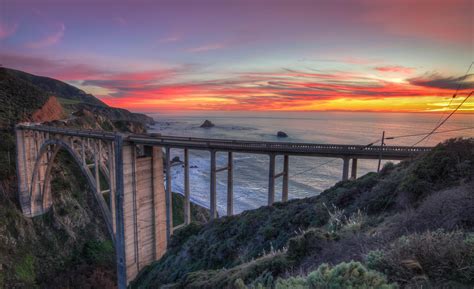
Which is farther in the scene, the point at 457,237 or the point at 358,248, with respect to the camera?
the point at 358,248

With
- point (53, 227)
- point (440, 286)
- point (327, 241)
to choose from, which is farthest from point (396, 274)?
point (53, 227)

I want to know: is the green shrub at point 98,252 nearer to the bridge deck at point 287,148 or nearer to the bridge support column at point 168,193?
the bridge support column at point 168,193

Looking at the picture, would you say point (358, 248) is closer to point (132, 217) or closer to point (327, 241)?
point (327, 241)

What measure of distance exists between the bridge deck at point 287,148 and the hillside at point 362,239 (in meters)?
2.04

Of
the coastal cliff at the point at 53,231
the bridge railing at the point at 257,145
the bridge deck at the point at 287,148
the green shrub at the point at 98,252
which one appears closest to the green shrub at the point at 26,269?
the coastal cliff at the point at 53,231

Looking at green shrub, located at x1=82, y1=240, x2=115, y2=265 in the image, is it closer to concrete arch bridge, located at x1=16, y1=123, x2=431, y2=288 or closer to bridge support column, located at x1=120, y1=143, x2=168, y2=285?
concrete arch bridge, located at x1=16, y1=123, x2=431, y2=288

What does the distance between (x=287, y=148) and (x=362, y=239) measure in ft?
31.3

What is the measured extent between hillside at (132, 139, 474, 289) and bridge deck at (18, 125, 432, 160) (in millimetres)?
2039

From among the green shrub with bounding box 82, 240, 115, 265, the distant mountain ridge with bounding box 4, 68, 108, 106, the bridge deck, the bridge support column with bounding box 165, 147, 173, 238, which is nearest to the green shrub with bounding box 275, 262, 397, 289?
the bridge deck

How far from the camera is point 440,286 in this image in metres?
3.15

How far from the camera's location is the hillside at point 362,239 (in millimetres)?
3424

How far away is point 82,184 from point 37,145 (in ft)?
28.1

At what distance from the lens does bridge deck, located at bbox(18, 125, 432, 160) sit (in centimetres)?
1300

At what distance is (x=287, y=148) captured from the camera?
14.6 m
